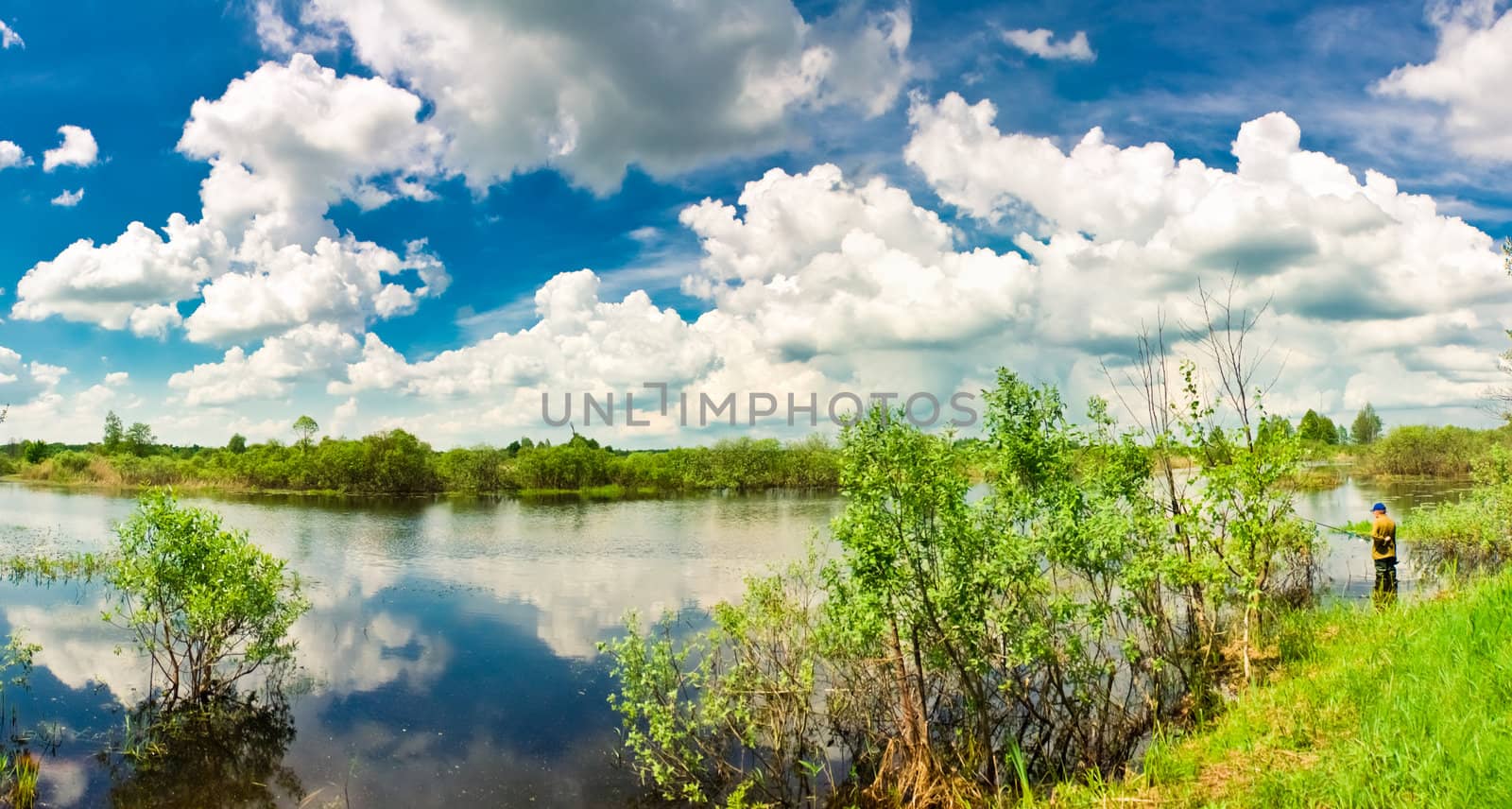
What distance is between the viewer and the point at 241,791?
14.9 m

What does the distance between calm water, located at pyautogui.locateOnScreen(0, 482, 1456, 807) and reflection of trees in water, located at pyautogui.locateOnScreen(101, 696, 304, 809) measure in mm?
71

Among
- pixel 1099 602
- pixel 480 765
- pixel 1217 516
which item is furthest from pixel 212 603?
pixel 1217 516

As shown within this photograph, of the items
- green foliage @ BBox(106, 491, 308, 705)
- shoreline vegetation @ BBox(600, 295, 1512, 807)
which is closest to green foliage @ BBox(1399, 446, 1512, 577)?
shoreline vegetation @ BBox(600, 295, 1512, 807)

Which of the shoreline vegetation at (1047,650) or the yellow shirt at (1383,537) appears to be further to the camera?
the yellow shirt at (1383,537)

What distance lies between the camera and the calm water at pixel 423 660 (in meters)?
15.3

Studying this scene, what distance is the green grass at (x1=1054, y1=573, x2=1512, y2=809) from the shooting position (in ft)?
22.8

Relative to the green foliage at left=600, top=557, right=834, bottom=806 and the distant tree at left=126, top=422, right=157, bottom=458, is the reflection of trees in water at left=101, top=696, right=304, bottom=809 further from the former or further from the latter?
the distant tree at left=126, top=422, right=157, bottom=458

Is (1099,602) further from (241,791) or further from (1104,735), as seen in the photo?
(241,791)

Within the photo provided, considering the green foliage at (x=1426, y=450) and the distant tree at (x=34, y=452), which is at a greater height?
the distant tree at (x=34, y=452)

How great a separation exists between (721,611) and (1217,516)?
934cm

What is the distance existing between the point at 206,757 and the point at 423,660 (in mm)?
7538

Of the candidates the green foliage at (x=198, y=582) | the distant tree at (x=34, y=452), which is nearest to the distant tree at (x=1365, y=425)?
the green foliage at (x=198, y=582)

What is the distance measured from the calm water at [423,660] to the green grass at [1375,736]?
781 cm

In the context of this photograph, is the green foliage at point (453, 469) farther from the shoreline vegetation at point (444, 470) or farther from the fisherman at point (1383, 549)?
the fisherman at point (1383, 549)
